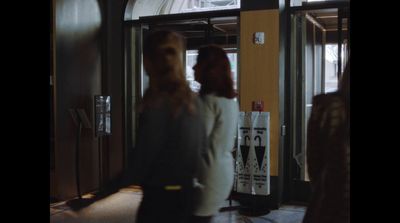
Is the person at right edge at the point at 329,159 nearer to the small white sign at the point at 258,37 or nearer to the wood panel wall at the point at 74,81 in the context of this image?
the small white sign at the point at 258,37

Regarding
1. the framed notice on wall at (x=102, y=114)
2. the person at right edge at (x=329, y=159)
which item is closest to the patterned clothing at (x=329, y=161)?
the person at right edge at (x=329, y=159)

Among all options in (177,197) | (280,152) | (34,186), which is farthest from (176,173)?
(34,186)

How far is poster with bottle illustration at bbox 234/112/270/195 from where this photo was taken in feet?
2.95

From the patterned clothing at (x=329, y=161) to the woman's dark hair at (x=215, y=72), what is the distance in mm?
217

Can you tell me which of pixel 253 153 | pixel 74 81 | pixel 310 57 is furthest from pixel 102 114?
pixel 310 57

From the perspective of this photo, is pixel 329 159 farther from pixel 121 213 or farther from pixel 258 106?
pixel 121 213

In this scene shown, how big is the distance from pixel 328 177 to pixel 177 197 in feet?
1.30

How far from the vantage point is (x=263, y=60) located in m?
0.85

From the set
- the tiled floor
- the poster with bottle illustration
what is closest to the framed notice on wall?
the tiled floor

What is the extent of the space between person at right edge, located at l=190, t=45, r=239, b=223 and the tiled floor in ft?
0.15

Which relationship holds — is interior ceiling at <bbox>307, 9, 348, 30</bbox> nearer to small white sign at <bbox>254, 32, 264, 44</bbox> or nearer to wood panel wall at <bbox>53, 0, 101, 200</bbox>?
small white sign at <bbox>254, 32, 264, 44</bbox>

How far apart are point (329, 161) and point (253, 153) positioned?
19cm

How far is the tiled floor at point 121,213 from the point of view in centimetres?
93
